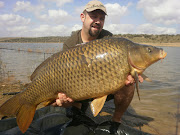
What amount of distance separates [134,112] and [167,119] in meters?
0.54

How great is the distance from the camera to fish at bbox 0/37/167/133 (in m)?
1.51

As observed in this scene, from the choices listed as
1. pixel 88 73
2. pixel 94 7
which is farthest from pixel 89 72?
pixel 94 7

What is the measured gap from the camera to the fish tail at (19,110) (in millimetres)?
1665

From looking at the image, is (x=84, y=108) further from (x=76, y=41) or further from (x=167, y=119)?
(x=167, y=119)

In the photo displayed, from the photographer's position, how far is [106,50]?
1.54 meters

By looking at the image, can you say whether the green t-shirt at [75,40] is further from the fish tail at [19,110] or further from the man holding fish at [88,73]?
the fish tail at [19,110]

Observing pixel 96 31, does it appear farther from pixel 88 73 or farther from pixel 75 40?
pixel 88 73

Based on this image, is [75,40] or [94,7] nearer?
[94,7]

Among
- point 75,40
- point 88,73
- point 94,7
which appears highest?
point 94,7

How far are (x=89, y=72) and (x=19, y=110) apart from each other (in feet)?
2.82

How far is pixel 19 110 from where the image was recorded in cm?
171

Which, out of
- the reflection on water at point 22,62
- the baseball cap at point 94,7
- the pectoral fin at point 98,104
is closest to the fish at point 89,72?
the pectoral fin at point 98,104

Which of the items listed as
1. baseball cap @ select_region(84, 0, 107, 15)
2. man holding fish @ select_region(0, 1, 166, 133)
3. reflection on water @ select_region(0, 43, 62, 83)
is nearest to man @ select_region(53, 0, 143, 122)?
baseball cap @ select_region(84, 0, 107, 15)

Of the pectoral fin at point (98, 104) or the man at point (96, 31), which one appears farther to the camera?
the man at point (96, 31)
